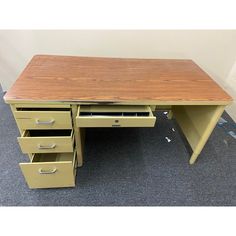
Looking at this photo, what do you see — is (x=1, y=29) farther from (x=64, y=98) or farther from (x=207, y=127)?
(x=207, y=127)

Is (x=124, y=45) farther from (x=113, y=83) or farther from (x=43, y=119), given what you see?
(x=43, y=119)

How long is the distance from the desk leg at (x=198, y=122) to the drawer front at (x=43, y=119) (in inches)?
35.4

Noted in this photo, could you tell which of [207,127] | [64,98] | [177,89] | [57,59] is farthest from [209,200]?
[57,59]

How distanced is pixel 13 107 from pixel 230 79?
2075 mm

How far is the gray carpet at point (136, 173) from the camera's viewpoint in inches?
47.0

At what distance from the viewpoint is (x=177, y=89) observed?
114 centimetres

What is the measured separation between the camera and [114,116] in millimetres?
1014

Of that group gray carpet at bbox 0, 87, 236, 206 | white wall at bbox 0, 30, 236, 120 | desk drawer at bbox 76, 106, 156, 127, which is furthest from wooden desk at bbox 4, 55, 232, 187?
white wall at bbox 0, 30, 236, 120

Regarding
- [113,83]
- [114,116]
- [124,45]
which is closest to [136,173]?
[114,116]

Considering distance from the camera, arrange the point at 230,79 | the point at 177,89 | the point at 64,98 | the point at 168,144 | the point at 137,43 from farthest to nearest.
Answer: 1. the point at 230,79
2. the point at 137,43
3. the point at 168,144
4. the point at 177,89
5. the point at 64,98

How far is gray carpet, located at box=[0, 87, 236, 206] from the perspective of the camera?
3.92 feet

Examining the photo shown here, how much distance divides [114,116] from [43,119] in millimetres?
Result: 400

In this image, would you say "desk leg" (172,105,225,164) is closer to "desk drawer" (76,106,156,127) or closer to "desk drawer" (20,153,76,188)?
"desk drawer" (76,106,156,127)

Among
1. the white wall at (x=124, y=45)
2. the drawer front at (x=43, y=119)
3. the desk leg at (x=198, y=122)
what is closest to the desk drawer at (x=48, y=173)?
the drawer front at (x=43, y=119)
